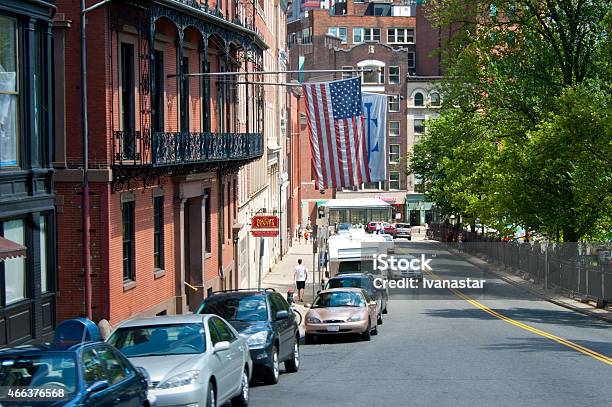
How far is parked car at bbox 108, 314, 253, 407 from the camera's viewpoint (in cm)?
1245

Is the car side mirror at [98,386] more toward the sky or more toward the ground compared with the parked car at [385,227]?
more toward the sky

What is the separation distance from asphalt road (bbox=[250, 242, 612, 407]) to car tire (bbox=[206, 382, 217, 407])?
219 centimetres

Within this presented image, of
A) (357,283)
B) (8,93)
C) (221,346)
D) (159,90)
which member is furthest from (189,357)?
(357,283)

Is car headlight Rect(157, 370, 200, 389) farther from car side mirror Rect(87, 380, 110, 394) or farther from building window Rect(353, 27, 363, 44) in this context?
building window Rect(353, 27, 363, 44)

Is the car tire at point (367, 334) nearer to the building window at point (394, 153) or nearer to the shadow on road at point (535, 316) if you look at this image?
the shadow on road at point (535, 316)

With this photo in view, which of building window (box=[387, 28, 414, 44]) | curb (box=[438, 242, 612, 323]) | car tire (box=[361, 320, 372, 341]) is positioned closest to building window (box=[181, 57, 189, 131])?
car tire (box=[361, 320, 372, 341])

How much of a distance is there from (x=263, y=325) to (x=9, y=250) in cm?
470

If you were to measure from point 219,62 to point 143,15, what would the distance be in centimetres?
998

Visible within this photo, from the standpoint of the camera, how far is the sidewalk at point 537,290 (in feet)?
124

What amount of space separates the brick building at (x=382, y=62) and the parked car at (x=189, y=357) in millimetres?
83883

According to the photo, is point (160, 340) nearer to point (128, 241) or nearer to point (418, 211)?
point (128, 241)

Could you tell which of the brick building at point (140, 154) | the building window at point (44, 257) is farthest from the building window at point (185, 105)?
the building window at point (44, 257)

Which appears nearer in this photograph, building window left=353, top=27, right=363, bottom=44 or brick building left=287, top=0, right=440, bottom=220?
brick building left=287, top=0, right=440, bottom=220

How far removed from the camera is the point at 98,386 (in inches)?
397
